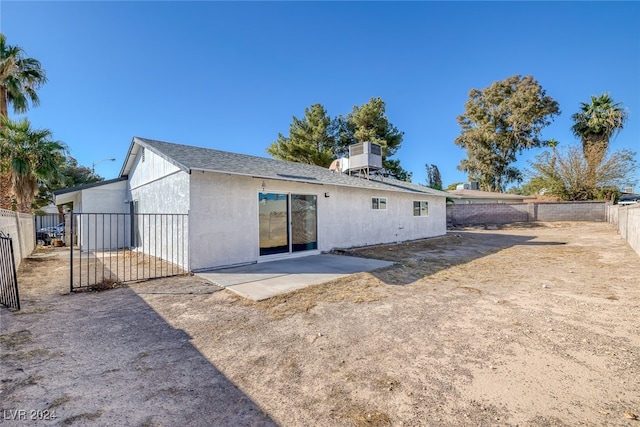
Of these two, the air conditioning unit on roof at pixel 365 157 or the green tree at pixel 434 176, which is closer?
the air conditioning unit on roof at pixel 365 157

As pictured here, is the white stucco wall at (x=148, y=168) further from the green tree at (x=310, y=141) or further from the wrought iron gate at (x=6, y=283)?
the green tree at (x=310, y=141)

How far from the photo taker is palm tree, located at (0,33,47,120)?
1271cm

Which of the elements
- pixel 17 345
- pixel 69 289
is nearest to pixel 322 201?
pixel 69 289

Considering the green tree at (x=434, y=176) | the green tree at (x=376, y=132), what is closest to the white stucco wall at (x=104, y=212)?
the green tree at (x=376, y=132)

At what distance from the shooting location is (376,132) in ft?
79.9

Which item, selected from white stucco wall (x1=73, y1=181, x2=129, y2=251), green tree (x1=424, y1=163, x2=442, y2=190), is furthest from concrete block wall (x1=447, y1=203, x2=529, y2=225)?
white stucco wall (x1=73, y1=181, x2=129, y2=251)

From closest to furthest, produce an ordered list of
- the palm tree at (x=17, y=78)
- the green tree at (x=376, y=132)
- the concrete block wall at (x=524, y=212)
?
the palm tree at (x=17, y=78) → the concrete block wall at (x=524, y=212) → the green tree at (x=376, y=132)

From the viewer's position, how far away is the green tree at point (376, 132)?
23844mm

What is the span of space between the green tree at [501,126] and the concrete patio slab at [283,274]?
2903 centimetres

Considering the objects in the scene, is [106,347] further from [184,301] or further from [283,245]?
[283,245]

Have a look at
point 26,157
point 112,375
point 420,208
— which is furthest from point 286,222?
point 26,157

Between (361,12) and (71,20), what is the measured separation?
987cm

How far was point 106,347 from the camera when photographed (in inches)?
125

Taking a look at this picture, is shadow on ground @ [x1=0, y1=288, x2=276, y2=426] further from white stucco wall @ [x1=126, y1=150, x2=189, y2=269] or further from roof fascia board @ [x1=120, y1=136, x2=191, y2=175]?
roof fascia board @ [x1=120, y1=136, x2=191, y2=175]
